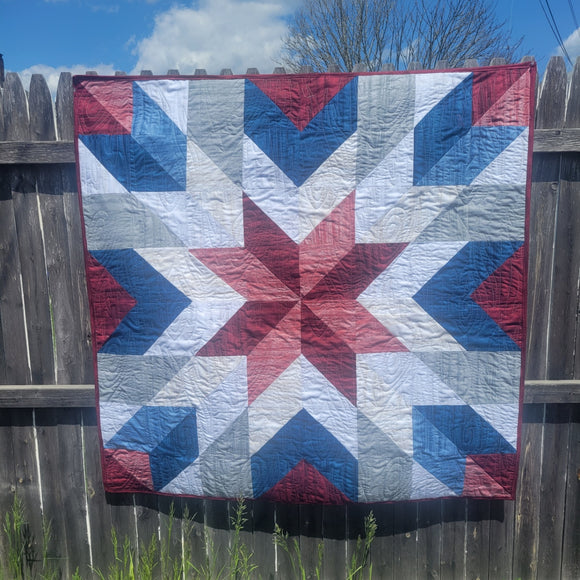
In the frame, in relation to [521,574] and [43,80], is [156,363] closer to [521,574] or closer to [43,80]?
[43,80]

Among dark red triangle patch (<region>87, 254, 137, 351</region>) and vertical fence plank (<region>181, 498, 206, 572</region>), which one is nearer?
dark red triangle patch (<region>87, 254, 137, 351</region>)

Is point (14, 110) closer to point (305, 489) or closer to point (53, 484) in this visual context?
point (53, 484)

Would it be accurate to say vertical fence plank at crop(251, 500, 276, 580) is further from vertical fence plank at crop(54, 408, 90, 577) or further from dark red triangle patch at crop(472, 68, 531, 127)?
dark red triangle patch at crop(472, 68, 531, 127)

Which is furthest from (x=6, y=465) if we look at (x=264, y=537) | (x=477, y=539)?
(x=477, y=539)

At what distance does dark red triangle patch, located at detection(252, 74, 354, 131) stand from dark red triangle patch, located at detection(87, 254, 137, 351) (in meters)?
0.93

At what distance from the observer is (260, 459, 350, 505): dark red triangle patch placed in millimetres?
1960

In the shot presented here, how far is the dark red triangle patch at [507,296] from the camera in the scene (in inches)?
72.1

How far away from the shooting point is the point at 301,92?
1.79 meters

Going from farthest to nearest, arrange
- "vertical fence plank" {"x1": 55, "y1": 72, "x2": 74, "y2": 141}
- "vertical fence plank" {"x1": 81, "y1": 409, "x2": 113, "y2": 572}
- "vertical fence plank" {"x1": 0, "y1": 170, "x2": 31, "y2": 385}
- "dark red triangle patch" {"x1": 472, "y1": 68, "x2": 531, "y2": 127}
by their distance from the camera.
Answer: "vertical fence plank" {"x1": 81, "y1": 409, "x2": 113, "y2": 572} < "vertical fence plank" {"x1": 0, "y1": 170, "x2": 31, "y2": 385} < "vertical fence plank" {"x1": 55, "y1": 72, "x2": 74, "y2": 141} < "dark red triangle patch" {"x1": 472, "y1": 68, "x2": 531, "y2": 127}

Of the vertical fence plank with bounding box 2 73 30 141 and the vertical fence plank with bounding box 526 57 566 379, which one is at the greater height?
the vertical fence plank with bounding box 2 73 30 141

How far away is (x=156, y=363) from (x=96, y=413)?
0.37 meters

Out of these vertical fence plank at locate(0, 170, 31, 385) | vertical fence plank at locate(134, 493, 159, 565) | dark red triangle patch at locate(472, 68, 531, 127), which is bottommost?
vertical fence plank at locate(134, 493, 159, 565)

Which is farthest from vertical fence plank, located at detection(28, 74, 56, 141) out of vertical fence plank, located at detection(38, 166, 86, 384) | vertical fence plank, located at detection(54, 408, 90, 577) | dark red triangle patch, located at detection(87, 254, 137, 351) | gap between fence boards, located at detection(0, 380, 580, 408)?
vertical fence plank, located at detection(54, 408, 90, 577)

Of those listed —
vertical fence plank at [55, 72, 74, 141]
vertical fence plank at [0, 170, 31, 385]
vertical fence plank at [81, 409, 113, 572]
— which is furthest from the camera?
vertical fence plank at [81, 409, 113, 572]
